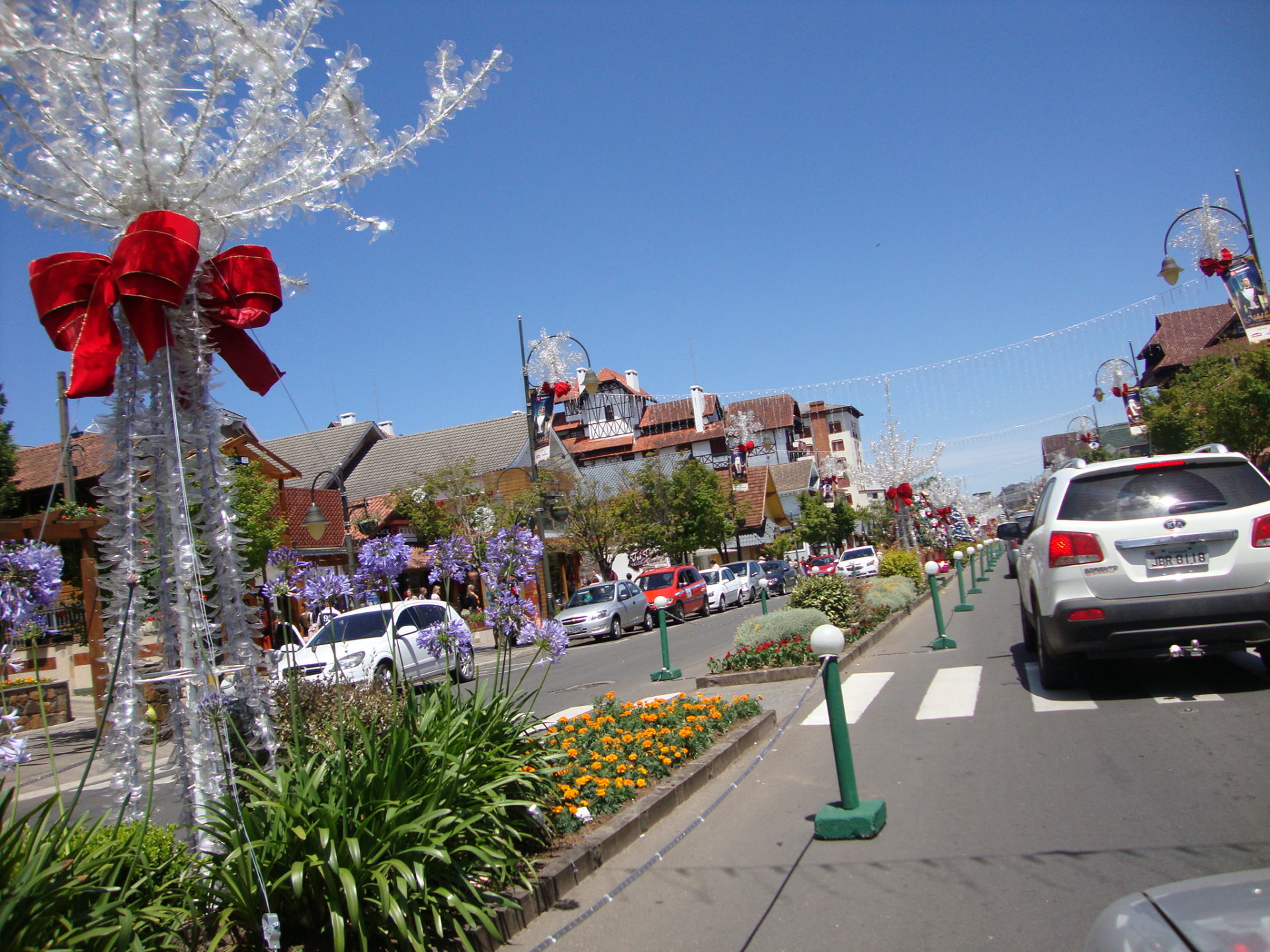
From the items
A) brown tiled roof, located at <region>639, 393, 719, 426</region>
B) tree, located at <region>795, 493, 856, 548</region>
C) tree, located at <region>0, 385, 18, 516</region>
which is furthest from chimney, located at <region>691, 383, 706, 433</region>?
tree, located at <region>0, 385, 18, 516</region>

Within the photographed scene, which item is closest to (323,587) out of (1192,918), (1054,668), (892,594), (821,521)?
(1192,918)

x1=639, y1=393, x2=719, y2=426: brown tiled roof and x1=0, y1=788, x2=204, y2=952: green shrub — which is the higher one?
x1=639, y1=393, x2=719, y2=426: brown tiled roof

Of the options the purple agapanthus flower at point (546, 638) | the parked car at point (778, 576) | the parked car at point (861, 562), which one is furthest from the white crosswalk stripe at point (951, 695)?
the parked car at point (778, 576)

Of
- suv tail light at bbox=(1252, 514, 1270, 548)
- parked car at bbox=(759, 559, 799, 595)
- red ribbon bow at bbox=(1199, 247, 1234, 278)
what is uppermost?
red ribbon bow at bbox=(1199, 247, 1234, 278)

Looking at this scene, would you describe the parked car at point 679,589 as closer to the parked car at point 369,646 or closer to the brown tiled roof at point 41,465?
the parked car at point 369,646

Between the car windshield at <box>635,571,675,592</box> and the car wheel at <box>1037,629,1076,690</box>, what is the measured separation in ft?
67.8

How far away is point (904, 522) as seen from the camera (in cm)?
3117

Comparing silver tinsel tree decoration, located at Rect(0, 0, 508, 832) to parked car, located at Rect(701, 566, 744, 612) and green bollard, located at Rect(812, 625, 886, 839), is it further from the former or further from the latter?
parked car, located at Rect(701, 566, 744, 612)

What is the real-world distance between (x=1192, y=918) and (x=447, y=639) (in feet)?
13.0

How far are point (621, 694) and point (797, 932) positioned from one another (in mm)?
8033

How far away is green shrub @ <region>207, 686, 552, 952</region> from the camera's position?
3414 millimetres

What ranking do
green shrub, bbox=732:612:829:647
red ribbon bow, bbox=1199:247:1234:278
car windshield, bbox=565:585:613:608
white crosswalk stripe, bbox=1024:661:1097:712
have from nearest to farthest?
white crosswalk stripe, bbox=1024:661:1097:712, green shrub, bbox=732:612:829:647, red ribbon bow, bbox=1199:247:1234:278, car windshield, bbox=565:585:613:608

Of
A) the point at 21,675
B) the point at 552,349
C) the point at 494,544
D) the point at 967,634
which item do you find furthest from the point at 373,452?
the point at 494,544

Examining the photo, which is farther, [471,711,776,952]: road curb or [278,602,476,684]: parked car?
[278,602,476,684]: parked car
